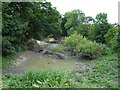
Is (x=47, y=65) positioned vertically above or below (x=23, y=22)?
below

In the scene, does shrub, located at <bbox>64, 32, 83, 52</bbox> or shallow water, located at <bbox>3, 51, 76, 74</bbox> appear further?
shrub, located at <bbox>64, 32, 83, 52</bbox>

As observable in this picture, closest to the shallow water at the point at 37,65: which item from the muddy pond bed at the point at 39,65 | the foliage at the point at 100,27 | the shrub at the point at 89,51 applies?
the muddy pond bed at the point at 39,65

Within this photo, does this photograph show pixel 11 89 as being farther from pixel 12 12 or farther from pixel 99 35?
pixel 99 35

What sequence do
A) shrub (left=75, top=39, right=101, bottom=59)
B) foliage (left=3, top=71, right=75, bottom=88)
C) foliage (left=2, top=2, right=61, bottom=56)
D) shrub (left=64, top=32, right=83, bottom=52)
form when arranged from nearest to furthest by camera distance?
1. foliage (left=3, top=71, right=75, bottom=88)
2. foliage (left=2, top=2, right=61, bottom=56)
3. shrub (left=75, top=39, right=101, bottom=59)
4. shrub (left=64, top=32, right=83, bottom=52)

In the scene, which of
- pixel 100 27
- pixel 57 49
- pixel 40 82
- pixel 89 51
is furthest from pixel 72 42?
pixel 40 82

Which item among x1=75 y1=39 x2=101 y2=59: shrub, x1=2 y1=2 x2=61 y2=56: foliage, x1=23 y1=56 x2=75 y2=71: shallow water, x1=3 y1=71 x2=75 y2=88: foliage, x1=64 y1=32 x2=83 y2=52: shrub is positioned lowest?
x1=23 y1=56 x2=75 y2=71: shallow water

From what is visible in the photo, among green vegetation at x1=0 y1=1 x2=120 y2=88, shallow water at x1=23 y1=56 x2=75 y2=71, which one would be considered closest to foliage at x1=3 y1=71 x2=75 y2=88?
green vegetation at x1=0 y1=1 x2=120 y2=88

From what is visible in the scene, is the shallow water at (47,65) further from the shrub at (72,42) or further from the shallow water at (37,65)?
the shrub at (72,42)

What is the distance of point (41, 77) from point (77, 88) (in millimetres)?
1121

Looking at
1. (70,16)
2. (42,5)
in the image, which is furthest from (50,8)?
(70,16)

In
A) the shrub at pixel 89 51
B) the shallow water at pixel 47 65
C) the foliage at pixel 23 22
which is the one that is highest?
the foliage at pixel 23 22

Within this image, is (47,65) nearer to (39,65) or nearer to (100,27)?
(39,65)

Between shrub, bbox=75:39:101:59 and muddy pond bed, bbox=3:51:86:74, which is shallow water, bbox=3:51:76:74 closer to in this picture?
muddy pond bed, bbox=3:51:86:74

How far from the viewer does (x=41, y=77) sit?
400 centimetres
